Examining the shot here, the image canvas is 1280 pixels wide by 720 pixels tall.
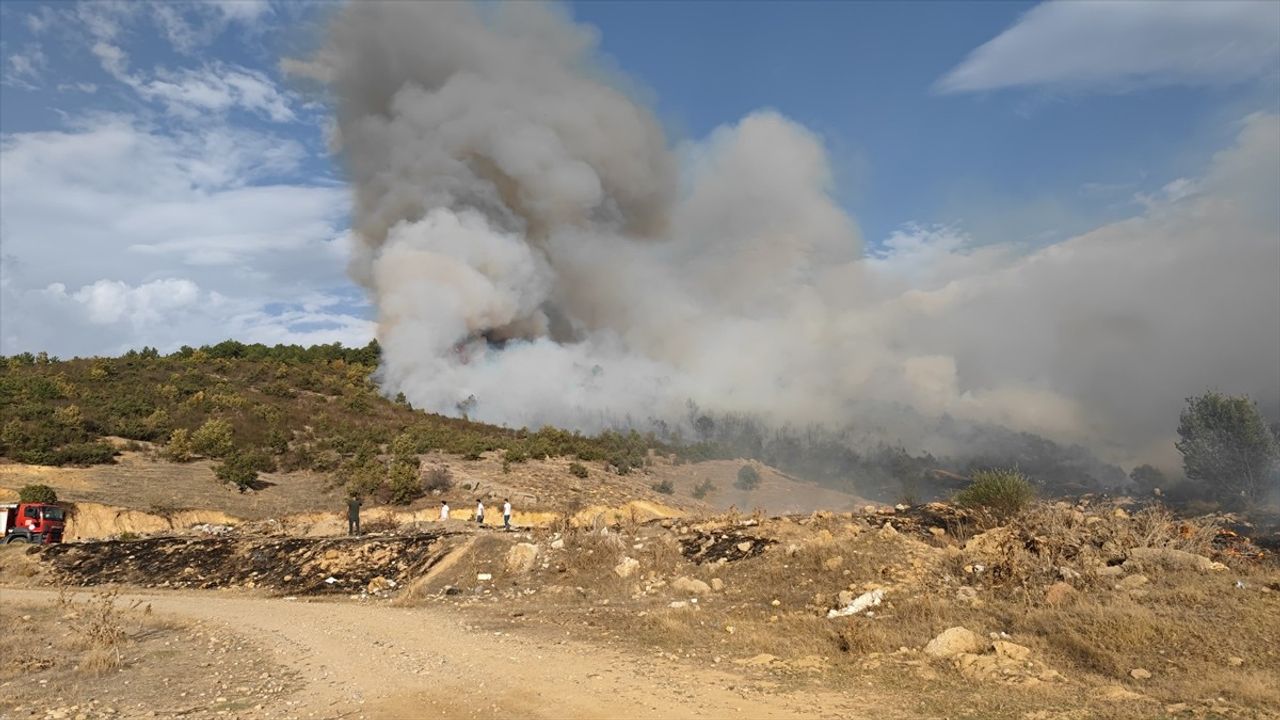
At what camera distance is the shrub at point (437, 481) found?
1104 inches

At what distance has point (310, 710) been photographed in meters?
6.74

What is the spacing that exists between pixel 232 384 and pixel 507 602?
38.1 m

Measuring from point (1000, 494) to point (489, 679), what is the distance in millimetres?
11084

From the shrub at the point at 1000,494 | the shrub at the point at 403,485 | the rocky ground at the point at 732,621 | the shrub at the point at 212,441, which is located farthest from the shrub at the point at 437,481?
the shrub at the point at 1000,494

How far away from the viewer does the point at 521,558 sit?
585 inches

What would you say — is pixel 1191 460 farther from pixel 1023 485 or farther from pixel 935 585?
pixel 935 585

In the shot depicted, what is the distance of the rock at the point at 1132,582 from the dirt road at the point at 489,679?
524 centimetres

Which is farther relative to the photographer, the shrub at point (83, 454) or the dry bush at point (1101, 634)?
the shrub at point (83, 454)

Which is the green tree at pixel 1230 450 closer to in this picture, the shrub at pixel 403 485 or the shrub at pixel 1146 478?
the shrub at pixel 1146 478

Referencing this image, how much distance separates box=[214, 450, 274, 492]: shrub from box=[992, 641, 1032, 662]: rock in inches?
1096

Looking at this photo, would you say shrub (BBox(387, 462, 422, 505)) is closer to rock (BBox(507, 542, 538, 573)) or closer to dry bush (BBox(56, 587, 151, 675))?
rock (BBox(507, 542, 538, 573))

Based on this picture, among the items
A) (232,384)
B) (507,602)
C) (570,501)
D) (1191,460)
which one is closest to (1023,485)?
(507,602)

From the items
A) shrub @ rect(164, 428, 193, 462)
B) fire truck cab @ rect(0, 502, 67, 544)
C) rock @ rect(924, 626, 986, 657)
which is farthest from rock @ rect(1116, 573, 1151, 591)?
shrub @ rect(164, 428, 193, 462)

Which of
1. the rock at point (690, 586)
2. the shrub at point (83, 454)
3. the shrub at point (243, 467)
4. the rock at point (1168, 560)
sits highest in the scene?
the shrub at point (83, 454)
